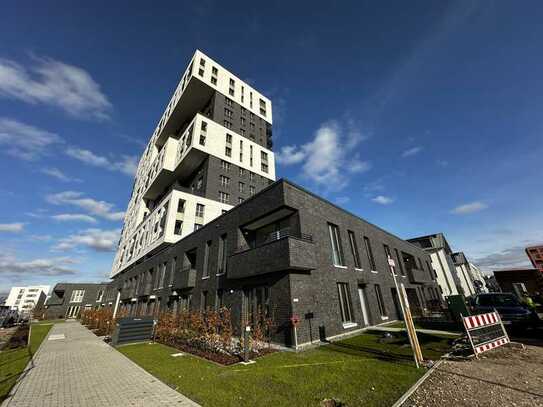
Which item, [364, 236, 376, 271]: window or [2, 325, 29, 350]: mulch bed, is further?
[364, 236, 376, 271]: window

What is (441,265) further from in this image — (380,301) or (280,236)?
(280,236)

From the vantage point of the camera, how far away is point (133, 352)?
11.4 metres

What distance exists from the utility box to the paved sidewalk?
11.5ft

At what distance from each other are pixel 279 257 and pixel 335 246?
5.76 metres

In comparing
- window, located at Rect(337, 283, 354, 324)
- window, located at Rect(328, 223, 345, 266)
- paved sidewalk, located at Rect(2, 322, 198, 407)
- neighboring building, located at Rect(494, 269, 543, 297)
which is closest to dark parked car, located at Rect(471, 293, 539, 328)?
window, located at Rect(337, 283, 354, 324)

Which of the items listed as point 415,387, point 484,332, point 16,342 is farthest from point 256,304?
point 16,342

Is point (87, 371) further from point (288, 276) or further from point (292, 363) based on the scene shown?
point (288, 276)

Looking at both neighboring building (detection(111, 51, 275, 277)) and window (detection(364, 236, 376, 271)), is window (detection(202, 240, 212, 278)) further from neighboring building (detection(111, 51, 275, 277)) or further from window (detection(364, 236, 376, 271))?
window (detection(364, 236, 376, 271))

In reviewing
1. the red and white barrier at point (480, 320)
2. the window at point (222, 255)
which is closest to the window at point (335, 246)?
the red and white barrier at point (480, 320)

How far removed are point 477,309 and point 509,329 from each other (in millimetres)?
1351

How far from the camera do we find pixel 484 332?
817 cm

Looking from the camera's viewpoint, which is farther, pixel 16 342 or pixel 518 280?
pixel 518 280

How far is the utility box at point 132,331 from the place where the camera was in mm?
13805

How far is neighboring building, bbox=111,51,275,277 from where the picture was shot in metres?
29.0
